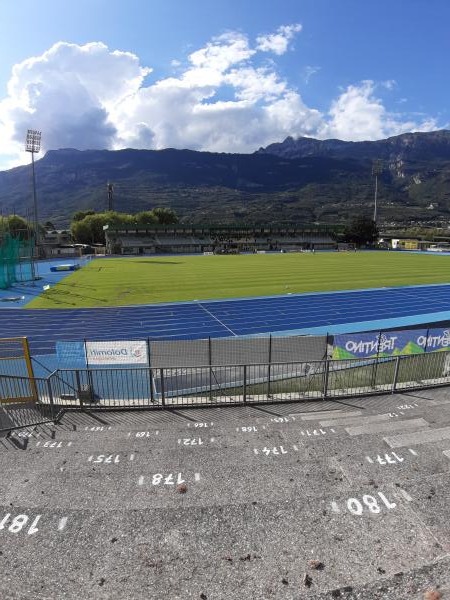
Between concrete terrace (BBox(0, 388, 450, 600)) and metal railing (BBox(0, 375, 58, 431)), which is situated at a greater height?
concrete terrace (BBox(0, 388, 450, 600))

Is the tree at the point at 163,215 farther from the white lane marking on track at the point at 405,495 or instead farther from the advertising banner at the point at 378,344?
the white lane marking on track at the point at 405,495

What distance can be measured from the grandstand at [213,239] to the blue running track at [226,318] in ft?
192

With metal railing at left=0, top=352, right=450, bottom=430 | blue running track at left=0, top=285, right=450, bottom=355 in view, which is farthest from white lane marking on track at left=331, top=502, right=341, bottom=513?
blue running track at left=0, top=285, right=450, bottom=355

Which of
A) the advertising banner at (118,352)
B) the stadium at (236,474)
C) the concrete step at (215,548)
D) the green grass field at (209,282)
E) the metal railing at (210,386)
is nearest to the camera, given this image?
the concrete step at (215,548)

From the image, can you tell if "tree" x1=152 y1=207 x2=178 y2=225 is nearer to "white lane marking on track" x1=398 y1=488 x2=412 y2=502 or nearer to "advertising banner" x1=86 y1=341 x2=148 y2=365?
"advertising banner" x1=86 y1=341 x2=148 y2=365

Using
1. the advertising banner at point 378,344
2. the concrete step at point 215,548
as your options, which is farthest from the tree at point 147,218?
the concrete step at point 215,548

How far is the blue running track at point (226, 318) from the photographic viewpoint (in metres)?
21.9

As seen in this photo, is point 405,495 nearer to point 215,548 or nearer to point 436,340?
point 215,548

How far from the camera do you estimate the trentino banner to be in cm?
1379

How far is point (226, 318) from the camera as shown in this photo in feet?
82.3

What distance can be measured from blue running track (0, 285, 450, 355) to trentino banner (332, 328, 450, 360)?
7210mm

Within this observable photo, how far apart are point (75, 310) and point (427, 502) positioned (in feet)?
86.9

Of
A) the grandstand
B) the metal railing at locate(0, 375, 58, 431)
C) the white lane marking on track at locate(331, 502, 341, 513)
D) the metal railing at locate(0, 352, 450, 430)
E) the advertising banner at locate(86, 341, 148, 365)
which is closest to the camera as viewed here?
the white lane marking on track at locate(331, 502, 341, 513)

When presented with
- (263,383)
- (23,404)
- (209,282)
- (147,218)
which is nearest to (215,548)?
(23,404)
